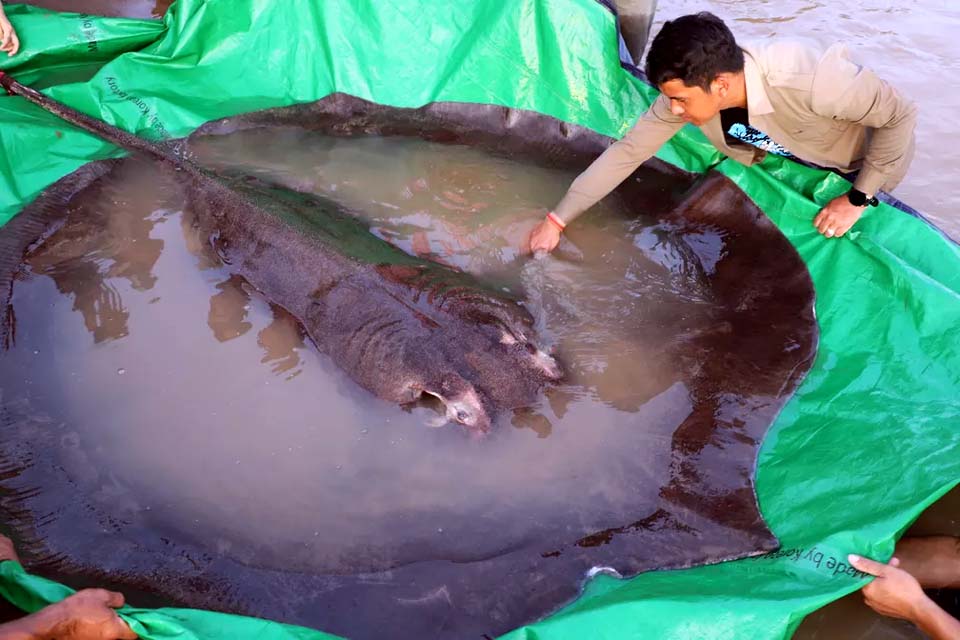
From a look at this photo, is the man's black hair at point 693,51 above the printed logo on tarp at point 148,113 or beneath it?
above

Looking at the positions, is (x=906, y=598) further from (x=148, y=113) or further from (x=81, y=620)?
(x=148, y=113)

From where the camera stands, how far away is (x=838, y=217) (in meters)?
3.83

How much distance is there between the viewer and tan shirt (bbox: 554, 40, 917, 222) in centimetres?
353

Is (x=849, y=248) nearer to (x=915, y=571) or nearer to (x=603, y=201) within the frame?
(x=603, y=201)

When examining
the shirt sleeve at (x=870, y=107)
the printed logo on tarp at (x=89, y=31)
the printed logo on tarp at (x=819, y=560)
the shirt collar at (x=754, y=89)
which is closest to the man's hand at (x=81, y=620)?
the printed logo on tarp at (x=819, y=560)

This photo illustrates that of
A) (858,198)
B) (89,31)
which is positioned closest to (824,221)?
A: (858,198)

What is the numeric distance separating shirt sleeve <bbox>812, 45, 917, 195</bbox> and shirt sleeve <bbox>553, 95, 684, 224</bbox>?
0.79 meters

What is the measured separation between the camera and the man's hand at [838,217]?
382 centimetres

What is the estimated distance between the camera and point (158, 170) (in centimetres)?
448

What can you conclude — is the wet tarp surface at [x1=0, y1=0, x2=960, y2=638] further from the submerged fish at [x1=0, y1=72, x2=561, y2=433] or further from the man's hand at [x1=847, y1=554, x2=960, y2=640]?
the submerged fish at [x1=0, y1=72, x2=561, y2=433]

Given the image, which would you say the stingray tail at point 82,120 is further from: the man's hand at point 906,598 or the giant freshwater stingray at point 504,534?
the man's hand at point 906,598

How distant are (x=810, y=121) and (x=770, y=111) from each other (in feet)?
0.91

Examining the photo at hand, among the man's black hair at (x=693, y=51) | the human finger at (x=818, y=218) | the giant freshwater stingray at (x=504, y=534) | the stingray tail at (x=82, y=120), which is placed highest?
the man's black hair at (x=693, y=51)

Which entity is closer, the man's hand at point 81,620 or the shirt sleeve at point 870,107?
the man's hand at point 81,620
